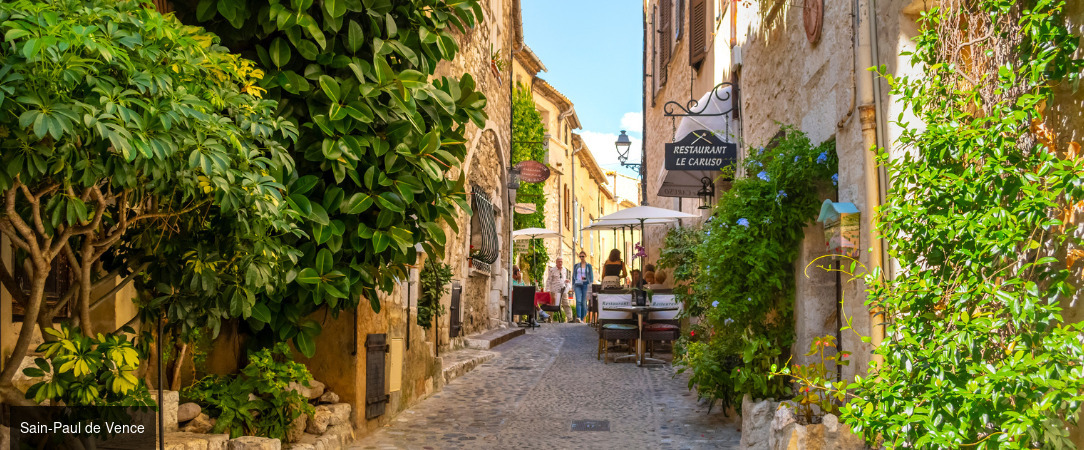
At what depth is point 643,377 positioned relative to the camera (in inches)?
381

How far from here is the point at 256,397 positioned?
17.3 ft

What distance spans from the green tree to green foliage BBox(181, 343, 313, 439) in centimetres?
140

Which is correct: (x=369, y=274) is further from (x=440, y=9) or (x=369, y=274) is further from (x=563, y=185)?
(x=563, y=185)

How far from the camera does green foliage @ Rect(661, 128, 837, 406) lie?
6000mm

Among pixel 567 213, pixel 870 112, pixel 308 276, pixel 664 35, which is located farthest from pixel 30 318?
pixel 567 213

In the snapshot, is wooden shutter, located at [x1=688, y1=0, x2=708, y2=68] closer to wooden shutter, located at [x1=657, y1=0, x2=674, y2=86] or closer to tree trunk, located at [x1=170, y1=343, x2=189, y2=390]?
wooden shutter, located at [x1=657, y1=0, x2=674, y2=86]

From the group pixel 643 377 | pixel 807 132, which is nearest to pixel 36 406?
pixel 807 132

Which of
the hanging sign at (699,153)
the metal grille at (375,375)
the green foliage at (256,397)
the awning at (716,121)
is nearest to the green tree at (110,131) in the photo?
the green foliage at (256,397)

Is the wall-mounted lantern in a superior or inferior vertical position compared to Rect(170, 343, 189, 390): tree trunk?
superior

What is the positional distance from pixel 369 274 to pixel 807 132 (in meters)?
3.37

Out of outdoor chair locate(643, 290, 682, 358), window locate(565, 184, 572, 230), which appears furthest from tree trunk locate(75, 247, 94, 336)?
window locate(565, 184, 572, 230)

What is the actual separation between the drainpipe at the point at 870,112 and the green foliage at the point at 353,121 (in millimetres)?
2146

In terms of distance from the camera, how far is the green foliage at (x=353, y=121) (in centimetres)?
461

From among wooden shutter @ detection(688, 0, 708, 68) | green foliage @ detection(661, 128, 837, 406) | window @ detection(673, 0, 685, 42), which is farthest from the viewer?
window @ detection(673, 0, 685, 42)
